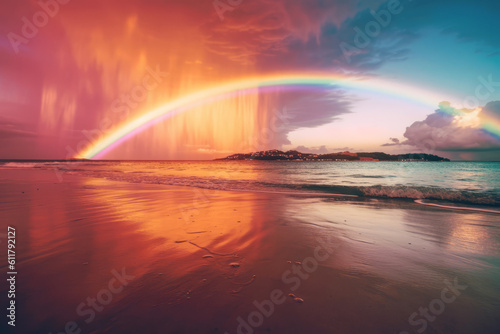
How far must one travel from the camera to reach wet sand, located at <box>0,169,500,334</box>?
124 inches

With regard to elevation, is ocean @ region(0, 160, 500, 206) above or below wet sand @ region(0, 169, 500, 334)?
below

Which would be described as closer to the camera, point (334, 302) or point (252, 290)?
point (334, 302)

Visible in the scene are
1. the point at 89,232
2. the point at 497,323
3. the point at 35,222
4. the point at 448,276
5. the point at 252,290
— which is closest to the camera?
the point at 497,323

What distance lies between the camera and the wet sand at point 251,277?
124 inches

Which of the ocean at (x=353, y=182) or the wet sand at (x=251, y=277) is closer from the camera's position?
the wet sand at (x=251, y=277)

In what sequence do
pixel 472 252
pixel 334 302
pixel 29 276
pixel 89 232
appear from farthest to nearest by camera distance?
pixel 89 232 < pixel 472 252 < pixel 29 276 < pixel 334 302

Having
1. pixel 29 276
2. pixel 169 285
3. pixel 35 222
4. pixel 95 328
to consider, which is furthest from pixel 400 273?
pixel 35 222

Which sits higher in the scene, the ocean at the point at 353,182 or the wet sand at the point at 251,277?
the wet sand at the point at 251,277

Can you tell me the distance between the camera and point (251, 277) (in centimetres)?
436

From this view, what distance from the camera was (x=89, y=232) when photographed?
7.01 metres

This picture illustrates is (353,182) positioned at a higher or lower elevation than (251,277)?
lower

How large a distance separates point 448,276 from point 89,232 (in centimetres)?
931

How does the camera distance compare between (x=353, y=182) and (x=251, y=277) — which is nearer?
(x=251, y=277)

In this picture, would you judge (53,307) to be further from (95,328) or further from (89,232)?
(89,232)
